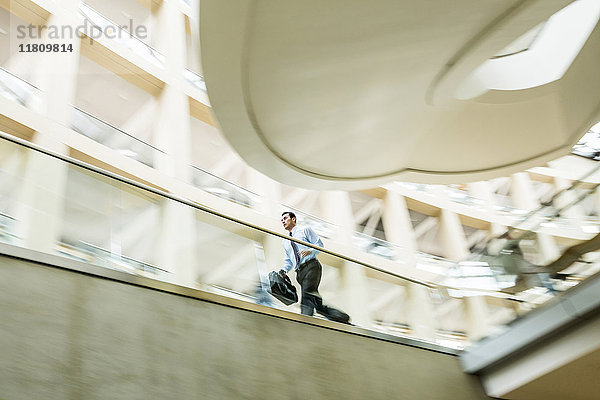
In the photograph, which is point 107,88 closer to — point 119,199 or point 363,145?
point 363,145

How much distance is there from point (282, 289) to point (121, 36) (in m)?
11.9

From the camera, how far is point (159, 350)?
5242 mm

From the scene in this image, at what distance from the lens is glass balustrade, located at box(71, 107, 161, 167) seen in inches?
609

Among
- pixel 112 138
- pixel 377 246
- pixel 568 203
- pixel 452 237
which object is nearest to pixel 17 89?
pixel 112 138

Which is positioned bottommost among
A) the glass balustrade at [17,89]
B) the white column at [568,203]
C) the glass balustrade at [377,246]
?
the white column at [568,203]

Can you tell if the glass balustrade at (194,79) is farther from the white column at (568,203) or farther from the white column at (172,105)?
the white column at (568,203)

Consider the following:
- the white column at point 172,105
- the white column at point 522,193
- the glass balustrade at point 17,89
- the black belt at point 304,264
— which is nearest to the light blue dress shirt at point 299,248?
the black belt at point 304,264

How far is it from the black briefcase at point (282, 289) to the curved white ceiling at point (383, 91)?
1.78 meters

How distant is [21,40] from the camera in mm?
15117

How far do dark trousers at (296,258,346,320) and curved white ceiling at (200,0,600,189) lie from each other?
66.2 inches

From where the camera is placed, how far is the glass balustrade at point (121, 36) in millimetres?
15632

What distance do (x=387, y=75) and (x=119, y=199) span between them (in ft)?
10.9

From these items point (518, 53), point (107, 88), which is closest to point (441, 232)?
point (107, 88)

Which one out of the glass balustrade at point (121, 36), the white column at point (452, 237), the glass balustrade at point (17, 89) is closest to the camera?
the glass balustrade at point (17, 89)
